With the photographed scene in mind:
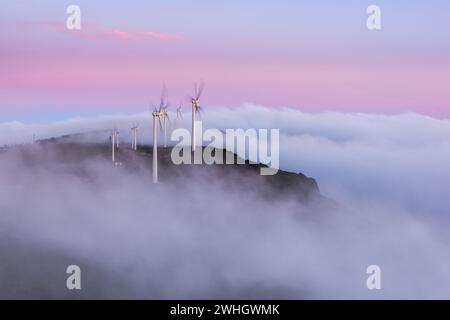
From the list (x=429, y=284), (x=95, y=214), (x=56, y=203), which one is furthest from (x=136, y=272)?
(x=429, y=284)

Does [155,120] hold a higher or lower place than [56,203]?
higher

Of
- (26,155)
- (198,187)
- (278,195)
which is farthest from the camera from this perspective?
(278,195)

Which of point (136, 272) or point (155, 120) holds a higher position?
point (155, 120)
